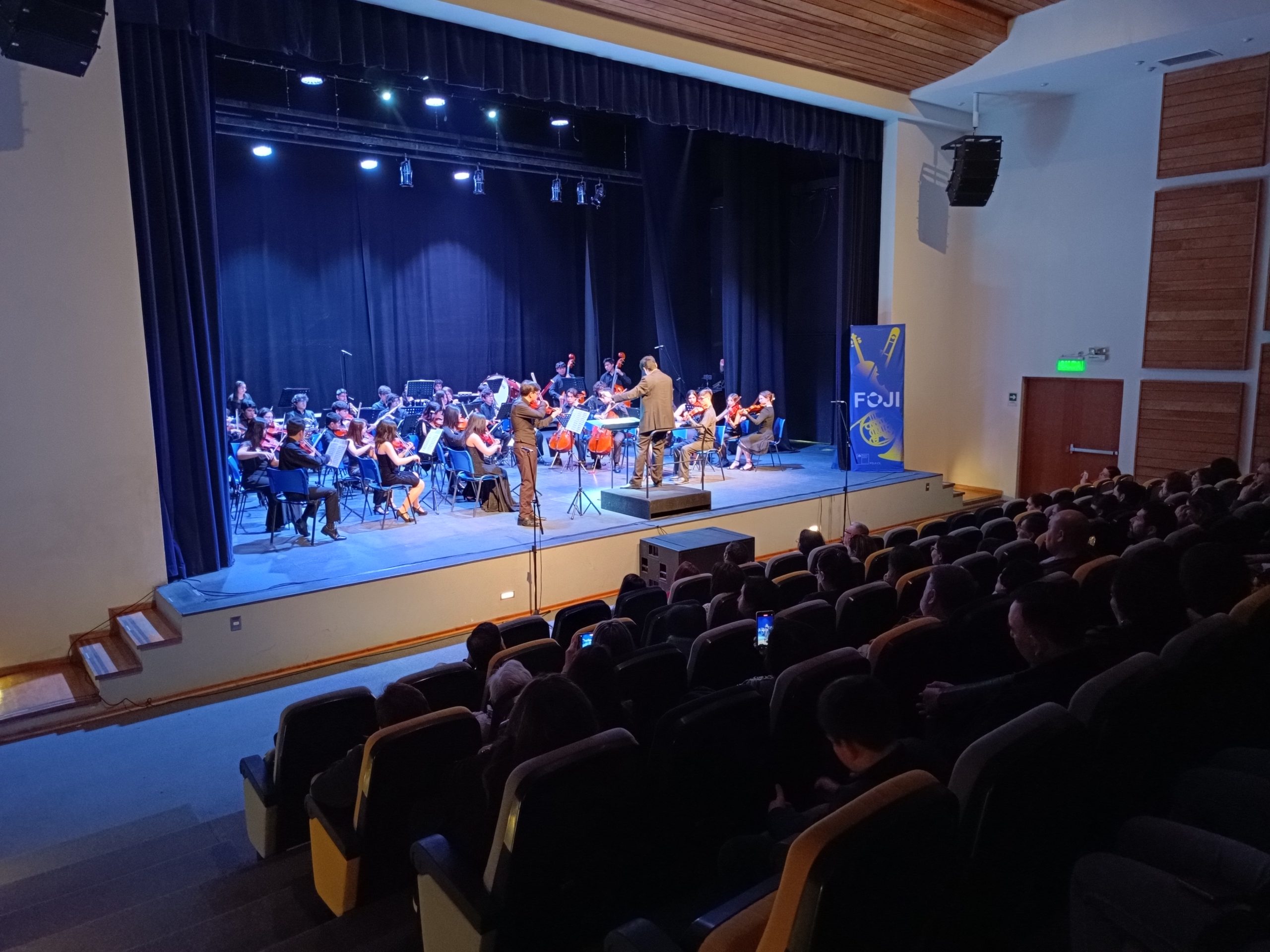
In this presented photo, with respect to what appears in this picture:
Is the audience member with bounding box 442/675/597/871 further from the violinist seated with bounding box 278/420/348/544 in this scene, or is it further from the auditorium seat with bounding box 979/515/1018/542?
the violinist seated with bounding box 278/420/348/544

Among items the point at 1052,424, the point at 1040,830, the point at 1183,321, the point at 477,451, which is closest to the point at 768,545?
the point at 477,451

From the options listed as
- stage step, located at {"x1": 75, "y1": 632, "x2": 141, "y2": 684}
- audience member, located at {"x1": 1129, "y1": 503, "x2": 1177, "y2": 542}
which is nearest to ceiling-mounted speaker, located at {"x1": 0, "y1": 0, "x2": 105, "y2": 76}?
stage step, located at {"x1": 75, "y1": 632, "x2": 141, "y2": 684}

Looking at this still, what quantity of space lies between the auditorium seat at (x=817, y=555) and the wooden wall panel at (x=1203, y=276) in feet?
23.1

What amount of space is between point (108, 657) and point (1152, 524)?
686cm

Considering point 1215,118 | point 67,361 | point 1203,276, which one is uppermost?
point 1215,118

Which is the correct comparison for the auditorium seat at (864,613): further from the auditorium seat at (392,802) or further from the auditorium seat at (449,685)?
the auditorium seat at (392,802)

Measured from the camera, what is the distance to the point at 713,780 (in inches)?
99.8

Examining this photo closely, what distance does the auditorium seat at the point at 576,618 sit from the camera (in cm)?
465

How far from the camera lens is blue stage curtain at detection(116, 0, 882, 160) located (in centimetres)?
630

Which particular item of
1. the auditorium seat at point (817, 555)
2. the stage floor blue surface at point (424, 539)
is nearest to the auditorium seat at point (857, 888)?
the auditorium seat at point (817, 555)

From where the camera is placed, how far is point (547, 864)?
214cm

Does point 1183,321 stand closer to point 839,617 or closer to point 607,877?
point 839,617

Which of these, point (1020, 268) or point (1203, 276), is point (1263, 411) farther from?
point (1020, 268)

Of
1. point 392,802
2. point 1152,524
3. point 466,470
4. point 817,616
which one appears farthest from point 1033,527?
point 466,470
